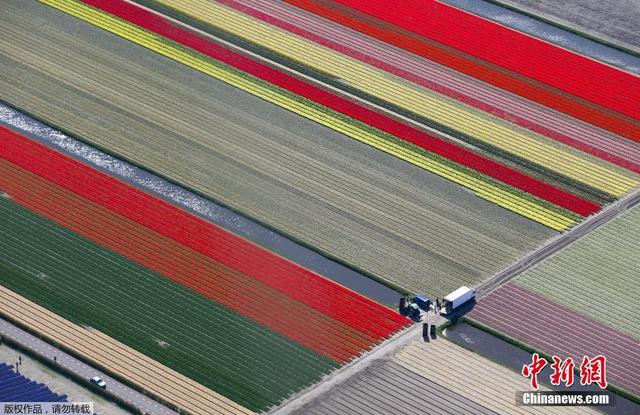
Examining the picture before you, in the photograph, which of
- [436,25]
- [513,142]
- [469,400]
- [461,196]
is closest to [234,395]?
[469,400]

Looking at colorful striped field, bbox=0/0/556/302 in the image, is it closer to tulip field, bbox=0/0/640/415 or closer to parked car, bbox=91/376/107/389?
tulip field, bbox=0/0/640/415

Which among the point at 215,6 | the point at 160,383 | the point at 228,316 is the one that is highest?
the point at 215,6

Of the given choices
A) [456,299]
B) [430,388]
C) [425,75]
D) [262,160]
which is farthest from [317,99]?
[430,388]

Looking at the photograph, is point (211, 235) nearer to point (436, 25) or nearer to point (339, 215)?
point (339, 215)

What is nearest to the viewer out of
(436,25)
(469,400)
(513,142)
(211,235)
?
(469,400)

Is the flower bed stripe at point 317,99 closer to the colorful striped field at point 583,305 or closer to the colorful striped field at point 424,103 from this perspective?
the colorful striped field at point 424,103

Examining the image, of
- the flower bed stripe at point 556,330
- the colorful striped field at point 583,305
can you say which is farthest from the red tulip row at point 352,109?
the flower bed stripe at point 556,330

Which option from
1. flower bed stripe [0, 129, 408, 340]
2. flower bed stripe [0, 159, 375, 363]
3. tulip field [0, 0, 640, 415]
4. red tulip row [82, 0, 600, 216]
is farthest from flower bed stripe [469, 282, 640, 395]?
red tulip row [82, 0, 600, 216]
